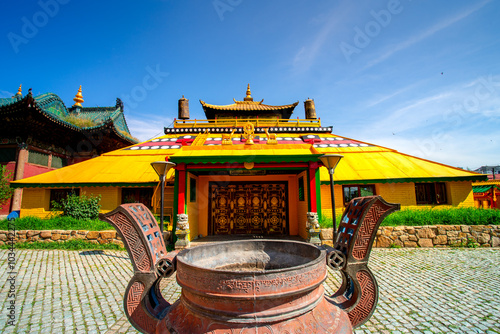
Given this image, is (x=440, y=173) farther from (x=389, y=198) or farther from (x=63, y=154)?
(x=63, y=154)

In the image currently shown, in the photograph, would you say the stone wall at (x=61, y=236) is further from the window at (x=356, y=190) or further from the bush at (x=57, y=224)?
the window at (x=356, y=190)

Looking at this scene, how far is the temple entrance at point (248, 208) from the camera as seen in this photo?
11.9 m

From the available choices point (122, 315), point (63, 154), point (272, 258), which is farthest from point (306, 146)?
point (63, 154)

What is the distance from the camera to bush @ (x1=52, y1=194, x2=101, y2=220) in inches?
420

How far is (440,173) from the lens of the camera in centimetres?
1186

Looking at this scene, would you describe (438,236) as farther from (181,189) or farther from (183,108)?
(183,108)

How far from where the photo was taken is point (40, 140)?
49.4ft

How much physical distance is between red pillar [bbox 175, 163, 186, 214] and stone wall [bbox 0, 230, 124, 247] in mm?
2959

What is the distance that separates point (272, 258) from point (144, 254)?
5.55ft

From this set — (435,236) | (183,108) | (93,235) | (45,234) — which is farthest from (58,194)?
(435,236)

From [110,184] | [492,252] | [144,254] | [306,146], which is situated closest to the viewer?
[144,254]

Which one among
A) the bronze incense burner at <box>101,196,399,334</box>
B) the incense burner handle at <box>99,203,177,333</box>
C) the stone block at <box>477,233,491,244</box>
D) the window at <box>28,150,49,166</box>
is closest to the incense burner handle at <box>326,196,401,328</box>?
the bronze incense burner at <box>101,196,399,334</box>

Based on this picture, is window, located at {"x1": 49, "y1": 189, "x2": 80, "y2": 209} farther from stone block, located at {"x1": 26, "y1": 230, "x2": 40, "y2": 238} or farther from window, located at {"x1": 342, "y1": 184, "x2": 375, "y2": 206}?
window, located at {"x1": 342, "y1": 184, "x2": 375, "y2": 206}

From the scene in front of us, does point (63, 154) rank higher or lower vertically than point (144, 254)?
higher
